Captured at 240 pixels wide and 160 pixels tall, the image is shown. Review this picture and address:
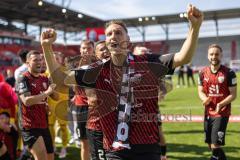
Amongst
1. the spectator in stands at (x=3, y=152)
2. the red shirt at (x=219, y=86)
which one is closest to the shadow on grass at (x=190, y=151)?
the red shirt at (x=219, y=86)

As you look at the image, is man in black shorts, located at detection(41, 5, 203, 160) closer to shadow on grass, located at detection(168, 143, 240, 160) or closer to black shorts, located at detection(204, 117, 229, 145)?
black shorts, located at detection(204, 117, 229, 145)

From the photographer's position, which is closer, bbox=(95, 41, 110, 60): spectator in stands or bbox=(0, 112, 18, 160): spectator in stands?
bbox=(95, 41, 110, 60): spectator in stands

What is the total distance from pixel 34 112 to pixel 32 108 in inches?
2.4

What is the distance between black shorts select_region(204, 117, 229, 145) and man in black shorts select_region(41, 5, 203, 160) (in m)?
3.09

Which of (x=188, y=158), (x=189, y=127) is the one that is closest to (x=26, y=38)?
(x=189, y=127)

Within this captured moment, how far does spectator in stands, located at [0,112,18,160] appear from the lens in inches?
234

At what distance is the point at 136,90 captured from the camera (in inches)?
123

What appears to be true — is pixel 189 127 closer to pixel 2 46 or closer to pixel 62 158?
pixel 62 158

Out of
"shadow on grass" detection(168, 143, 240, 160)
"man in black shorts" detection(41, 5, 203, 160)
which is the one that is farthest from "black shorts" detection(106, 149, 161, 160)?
"shadow on grass" detection(168, 143, 240, 160)

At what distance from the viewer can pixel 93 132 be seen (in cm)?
515

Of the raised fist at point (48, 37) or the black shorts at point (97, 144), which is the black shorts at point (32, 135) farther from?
the raised fist at point (48, 37)

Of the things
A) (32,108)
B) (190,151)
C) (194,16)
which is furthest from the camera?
(190,151)

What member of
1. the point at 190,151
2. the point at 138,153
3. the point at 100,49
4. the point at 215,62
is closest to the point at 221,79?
the point at 215,62

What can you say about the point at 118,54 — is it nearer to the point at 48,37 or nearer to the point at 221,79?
the point at 48,37
